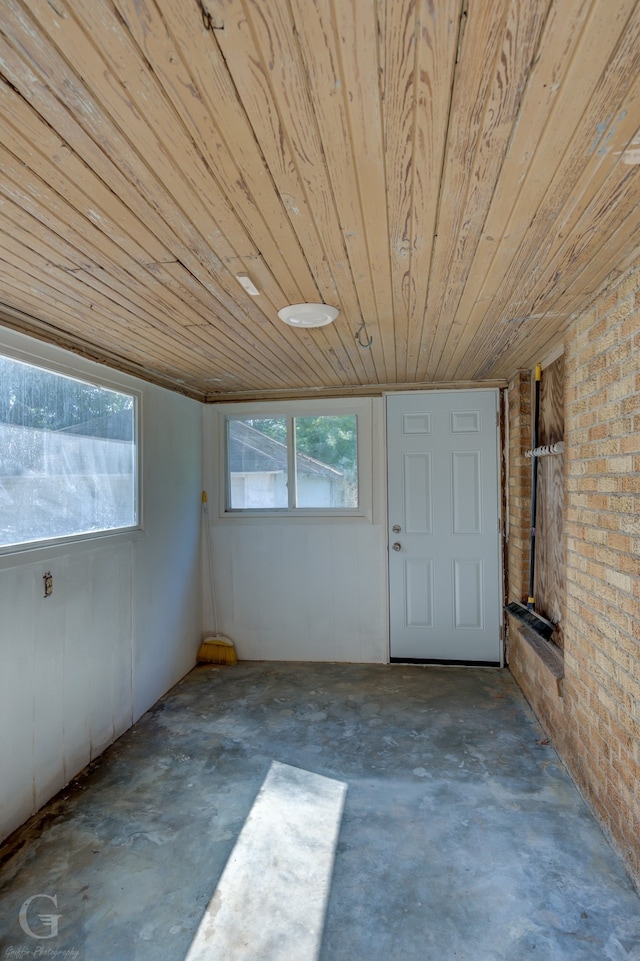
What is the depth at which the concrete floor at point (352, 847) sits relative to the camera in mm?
1617

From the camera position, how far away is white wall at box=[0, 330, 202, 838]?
2.18 m

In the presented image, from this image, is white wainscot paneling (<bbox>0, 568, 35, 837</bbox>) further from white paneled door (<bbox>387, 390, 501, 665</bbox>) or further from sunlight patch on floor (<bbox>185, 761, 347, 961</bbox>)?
white paneled door (<bbox>387, 390, 501, 665</bbox>)

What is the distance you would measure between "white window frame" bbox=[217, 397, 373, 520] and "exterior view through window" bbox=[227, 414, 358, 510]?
29 millimetres

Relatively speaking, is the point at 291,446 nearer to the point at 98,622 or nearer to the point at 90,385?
the point at 90,385

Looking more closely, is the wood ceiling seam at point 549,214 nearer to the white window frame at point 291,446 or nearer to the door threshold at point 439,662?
the white window frame at point 291,446

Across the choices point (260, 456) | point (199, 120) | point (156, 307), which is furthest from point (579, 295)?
point (260, 456)

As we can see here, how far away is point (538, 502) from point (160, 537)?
8.73 feet

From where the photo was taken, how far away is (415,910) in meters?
1.72

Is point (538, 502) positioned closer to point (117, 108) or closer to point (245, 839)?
point (245, 839)

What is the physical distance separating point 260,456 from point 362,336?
6.32ft

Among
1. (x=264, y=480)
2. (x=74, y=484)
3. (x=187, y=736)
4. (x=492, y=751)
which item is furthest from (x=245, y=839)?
(x=264, y=480)

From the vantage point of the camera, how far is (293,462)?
4.29m

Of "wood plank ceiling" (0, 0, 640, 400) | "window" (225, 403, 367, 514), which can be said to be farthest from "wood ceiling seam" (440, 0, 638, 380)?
"window" (225, 403, 367, 514)

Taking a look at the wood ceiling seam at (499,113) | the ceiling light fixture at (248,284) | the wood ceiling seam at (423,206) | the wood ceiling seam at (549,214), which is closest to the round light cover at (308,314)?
the ceiling light fixture at (248,284)
